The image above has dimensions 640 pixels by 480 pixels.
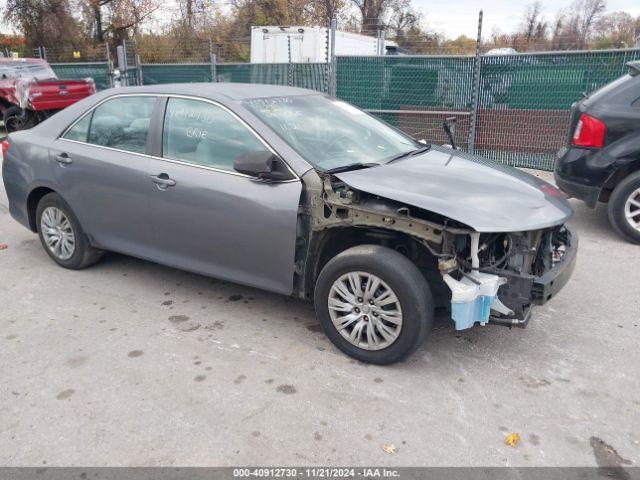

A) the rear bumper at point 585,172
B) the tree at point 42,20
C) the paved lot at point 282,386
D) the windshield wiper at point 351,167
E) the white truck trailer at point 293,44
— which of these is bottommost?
the paved lot at point 282,386

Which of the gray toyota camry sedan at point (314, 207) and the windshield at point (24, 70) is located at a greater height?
the windshield at point (24, 70)

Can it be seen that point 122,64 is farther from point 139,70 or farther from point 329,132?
point 329,132

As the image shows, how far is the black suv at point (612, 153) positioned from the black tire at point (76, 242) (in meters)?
4.70

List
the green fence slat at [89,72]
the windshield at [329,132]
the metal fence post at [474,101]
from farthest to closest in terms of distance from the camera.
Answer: the green fence slat at [89,72]
the metal fence post at [474,101]
the windshield at [329,132]

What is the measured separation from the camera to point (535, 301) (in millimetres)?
3152

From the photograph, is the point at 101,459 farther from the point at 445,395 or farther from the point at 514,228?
the point at 514,228

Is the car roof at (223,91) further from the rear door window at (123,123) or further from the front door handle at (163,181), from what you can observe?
the front door handle at (163,181)

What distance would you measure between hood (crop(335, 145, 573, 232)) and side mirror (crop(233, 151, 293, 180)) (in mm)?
369

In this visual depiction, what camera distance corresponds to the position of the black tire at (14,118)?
13547mm

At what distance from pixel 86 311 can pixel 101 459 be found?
1.78 m

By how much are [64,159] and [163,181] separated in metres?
1.18

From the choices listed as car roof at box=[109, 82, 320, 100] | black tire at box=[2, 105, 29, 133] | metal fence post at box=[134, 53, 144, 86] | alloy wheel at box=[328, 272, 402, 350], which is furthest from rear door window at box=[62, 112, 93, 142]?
metal fence post at box=[134, 53, 144, 86]

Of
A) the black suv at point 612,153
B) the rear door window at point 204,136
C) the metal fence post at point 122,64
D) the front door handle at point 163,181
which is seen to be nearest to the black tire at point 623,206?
the black suv at point 612,153

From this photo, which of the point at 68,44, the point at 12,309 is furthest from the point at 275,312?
the point at 68,44
